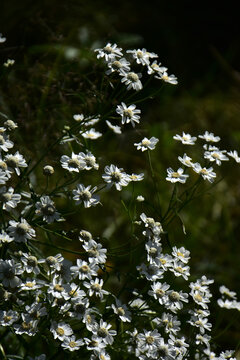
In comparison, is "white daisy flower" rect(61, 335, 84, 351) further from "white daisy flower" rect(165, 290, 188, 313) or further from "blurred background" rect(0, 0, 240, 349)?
"blurred background" rect(0, 0, 240, 349)

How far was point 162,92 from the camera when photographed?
10.0 ft

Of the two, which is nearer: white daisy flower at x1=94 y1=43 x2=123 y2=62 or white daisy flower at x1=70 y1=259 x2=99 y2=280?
white daisy flower at x1=70 y1=259 x2=99 y2=280

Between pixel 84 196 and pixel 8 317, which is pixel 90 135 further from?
pixel 8 317

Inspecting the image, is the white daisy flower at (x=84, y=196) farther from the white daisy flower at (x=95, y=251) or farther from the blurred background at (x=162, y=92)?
the blurred background at (x=162, y=92)

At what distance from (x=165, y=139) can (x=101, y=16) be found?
3.15ft

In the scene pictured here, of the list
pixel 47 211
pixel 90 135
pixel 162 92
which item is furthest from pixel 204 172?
pixel 162 92

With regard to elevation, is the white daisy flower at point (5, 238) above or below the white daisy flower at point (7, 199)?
below

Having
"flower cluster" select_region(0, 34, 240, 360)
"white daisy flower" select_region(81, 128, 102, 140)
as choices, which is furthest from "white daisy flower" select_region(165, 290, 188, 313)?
"white daisy flower" select_region(81, 128, 102, 140)

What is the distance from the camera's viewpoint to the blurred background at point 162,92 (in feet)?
6.48

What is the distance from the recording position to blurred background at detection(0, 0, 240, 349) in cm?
198

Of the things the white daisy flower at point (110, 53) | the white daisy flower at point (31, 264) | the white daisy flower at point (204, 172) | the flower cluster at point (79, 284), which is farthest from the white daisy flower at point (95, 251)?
the white daisy flower at point (110, 53)

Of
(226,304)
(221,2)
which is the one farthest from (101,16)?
(226,304)

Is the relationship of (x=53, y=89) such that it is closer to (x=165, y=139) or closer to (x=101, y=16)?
(x=165, y=139)

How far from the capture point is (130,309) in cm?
133
